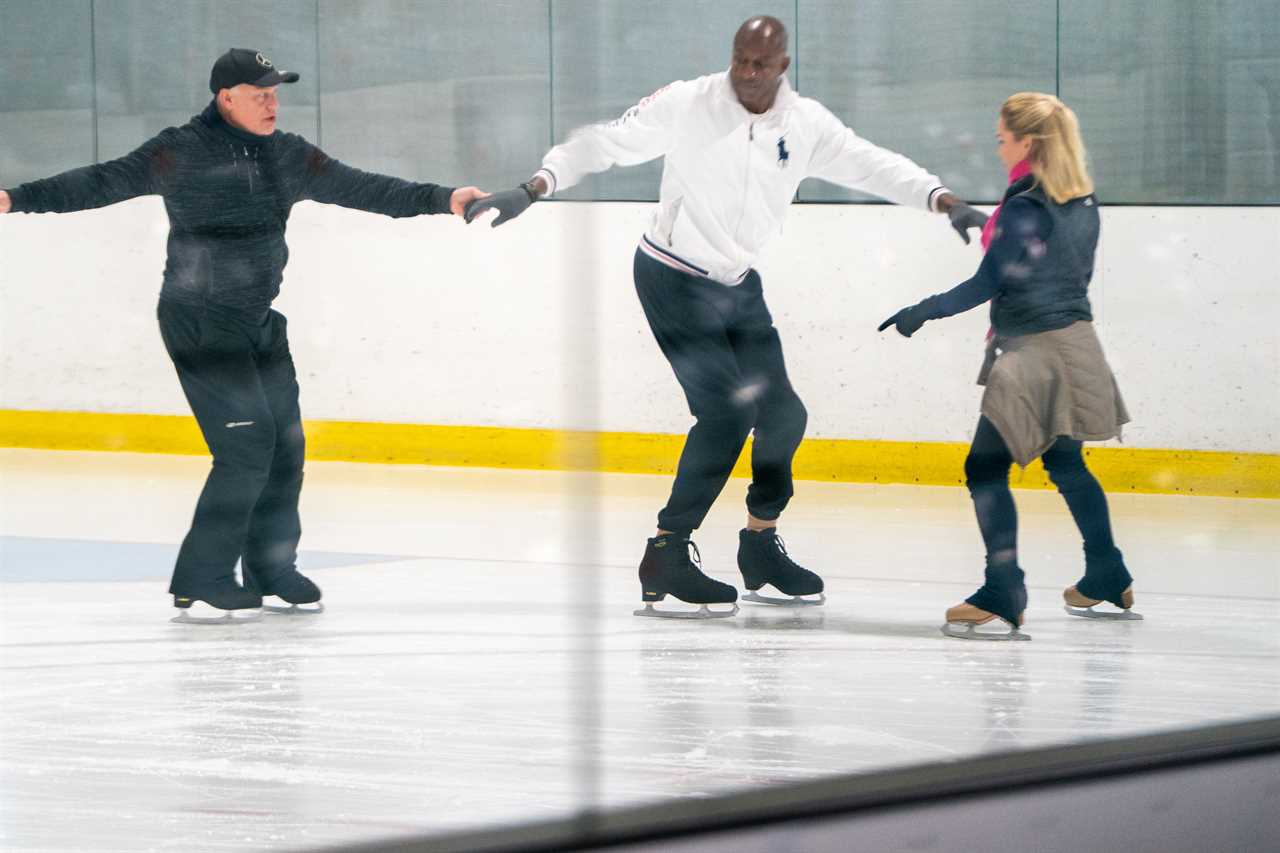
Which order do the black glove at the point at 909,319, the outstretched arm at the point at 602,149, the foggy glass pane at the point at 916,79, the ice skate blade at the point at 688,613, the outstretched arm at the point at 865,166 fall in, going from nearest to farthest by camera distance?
the outstretched arm at the point at 602,149 → the black glove at the point at 909,319 → the outstretched arm at the point at 865,166 → the ice skate blade at the point at 688,613 → the foggy glass pane at the point at 916,79

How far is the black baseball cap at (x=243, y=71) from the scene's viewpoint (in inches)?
114

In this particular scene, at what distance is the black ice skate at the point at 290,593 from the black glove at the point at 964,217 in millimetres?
1315

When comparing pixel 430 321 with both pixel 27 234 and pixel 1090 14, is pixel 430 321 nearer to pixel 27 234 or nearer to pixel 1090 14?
pixel 27 234

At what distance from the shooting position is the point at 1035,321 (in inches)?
118

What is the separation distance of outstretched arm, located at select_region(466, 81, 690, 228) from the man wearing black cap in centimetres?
27

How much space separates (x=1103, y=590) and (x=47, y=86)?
6.46ft

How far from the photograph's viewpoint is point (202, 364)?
2910 millimetres

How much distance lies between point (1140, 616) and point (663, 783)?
1525mm

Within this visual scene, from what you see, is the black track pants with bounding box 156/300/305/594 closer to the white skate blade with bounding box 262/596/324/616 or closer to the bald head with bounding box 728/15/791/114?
the white skate blade with bounding box 262/596/324/616

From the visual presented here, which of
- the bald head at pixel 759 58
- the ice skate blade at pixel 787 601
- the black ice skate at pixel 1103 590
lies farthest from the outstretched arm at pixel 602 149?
the black ice skate at pixel 1103 590

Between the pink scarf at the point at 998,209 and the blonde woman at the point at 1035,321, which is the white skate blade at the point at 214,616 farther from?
the pink scarf at the point at 998,209

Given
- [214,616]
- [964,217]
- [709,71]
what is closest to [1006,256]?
[964,217]

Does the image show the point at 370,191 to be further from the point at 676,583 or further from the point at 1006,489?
the point at 1006,489

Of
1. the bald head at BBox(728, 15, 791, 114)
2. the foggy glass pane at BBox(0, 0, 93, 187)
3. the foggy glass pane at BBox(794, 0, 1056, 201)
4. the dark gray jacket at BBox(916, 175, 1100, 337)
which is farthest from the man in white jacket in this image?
the foggy glass pane at BBox(794, 0, 1056, 201)
